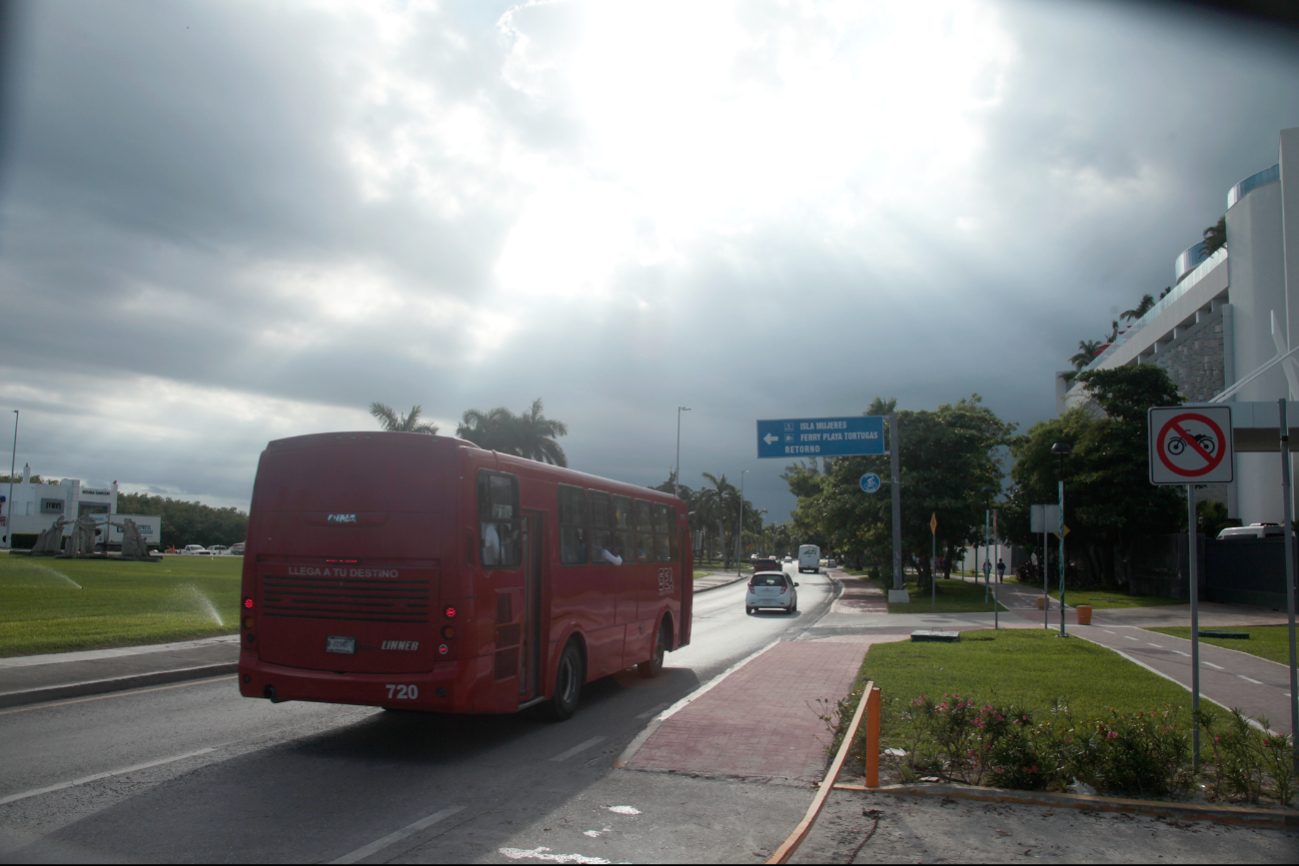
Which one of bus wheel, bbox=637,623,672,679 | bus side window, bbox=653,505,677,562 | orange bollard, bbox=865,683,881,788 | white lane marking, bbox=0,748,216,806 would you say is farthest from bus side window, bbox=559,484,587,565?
orange bollard, bbox=865,683,881,788

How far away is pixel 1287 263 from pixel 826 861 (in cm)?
4558

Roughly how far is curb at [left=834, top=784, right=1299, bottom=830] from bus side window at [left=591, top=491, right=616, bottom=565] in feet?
16.6

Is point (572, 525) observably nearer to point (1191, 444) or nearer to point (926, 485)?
point (1191, 444)

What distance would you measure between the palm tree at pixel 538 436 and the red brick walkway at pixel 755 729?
4257 cm

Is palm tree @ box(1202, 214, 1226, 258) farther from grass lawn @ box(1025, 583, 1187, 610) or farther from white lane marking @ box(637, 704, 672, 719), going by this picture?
white lane marking @ box(637, 704, 672, 719)

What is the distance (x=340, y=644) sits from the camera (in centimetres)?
823

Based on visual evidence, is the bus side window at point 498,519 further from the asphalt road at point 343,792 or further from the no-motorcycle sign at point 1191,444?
the no-motorcycle sign at point 1191,444

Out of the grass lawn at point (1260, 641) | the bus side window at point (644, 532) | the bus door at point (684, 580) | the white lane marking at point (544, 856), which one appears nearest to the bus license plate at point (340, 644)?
the white lane marking at point (544, 856)

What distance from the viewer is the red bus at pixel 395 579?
8.04 meters

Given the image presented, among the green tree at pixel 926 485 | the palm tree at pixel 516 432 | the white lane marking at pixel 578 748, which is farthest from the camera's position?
the palm tree at pixel 516 432

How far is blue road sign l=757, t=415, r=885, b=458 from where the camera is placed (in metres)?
32.9

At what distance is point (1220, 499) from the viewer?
163 feet

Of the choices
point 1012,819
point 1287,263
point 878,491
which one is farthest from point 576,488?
point 1287,263

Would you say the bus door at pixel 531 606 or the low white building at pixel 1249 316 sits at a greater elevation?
the low white building at pixel 1249 316
